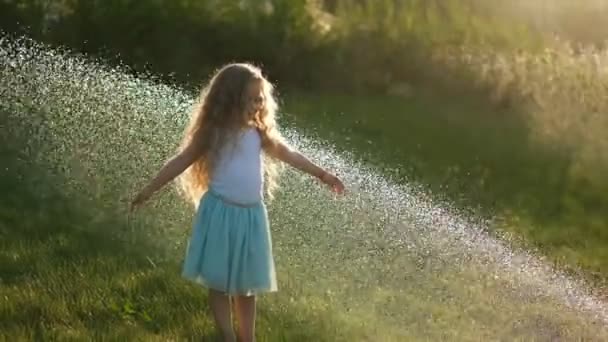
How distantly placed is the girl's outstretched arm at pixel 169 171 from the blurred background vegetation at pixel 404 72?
3.77m

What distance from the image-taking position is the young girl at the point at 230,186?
4.02m

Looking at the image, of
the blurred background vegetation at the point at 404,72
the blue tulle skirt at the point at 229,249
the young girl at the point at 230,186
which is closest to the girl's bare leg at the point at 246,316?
the young girl at the point at 230,186

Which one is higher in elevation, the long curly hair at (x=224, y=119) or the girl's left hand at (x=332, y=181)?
the long curly hair at (x=224, y=119)

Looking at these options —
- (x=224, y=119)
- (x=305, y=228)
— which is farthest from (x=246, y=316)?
(x=305, y=228)

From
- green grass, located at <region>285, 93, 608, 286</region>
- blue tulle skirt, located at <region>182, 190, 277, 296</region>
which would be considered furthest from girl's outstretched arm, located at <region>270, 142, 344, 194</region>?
green grass, located at <region>285, 93, 608, 286</region>

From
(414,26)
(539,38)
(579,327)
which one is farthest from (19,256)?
(539,38)

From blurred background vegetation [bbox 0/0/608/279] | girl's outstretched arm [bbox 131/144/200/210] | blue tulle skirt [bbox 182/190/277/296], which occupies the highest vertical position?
blurred background vegetation [bbox 0/0/608/279]

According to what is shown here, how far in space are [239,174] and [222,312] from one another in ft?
1.79

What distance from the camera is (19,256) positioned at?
4.96m

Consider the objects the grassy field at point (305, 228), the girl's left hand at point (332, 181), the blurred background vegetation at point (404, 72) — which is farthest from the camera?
the blurred background vegetation at point (404, 72)

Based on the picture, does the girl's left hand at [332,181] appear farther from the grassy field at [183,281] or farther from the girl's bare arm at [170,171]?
the grassy field at [183,281]

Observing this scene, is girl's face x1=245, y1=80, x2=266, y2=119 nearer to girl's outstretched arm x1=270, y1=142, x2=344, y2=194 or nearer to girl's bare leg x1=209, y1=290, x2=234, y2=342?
girl's outstretched arm x1=270, y1=142, x2=344, y2=194

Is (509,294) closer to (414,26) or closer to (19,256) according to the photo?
(19,256)

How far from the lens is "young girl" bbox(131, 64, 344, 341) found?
13.2 ft
